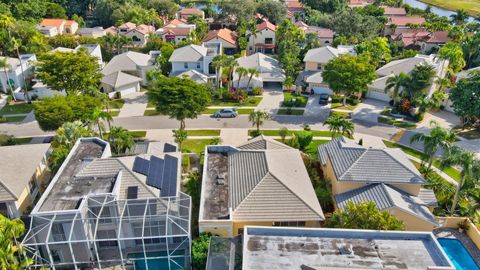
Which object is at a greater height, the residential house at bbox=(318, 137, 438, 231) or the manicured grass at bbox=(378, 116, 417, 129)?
the residential house at bbox=(318, 137, 438, 231)

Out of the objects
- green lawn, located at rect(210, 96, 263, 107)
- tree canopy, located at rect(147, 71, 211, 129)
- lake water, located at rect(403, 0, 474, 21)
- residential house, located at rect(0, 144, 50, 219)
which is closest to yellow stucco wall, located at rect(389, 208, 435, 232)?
tree canopy, located at rect(147, 71, 211, 129)

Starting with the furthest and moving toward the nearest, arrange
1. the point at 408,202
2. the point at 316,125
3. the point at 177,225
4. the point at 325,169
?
the point at 316,125 → the point at 325,169 → the point at 408,202 → the point at 177,225

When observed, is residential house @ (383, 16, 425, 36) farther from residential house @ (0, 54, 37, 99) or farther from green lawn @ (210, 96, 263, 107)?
residential house @ (0, 54, 37, 99)

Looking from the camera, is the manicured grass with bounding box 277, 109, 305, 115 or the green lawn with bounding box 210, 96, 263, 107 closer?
the manicured grass with bounding box 277, 109, 305, 115

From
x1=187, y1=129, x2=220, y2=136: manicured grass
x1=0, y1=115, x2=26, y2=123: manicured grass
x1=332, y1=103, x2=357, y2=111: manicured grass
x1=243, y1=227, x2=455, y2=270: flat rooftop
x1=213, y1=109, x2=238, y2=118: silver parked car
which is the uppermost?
x1=243, y1=227, x2=455, y2=270: flat rooftop

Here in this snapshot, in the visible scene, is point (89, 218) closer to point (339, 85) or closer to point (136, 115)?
point (136, 115)

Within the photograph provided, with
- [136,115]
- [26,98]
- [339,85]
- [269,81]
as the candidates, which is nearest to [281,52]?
[269,81]

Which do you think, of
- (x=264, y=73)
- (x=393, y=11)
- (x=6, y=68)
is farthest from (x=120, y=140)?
(x=393, y=11)
